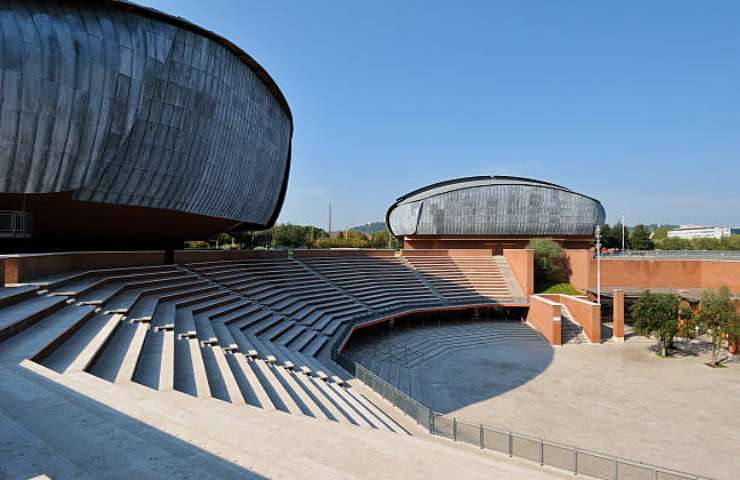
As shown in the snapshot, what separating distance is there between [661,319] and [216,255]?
82.4ft

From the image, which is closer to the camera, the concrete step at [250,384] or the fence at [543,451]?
the fence at [543,451]

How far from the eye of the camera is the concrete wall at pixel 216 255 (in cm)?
2078

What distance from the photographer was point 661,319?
22516 millimetres

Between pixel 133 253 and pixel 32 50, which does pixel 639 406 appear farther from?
pixel 32 50

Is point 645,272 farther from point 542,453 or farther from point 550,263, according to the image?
point 542,453

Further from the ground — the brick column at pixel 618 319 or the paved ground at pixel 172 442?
the paved ground at pixel 172 442

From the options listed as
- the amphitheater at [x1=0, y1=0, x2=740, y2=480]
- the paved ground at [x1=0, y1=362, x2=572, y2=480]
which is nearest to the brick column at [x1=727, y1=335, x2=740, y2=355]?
the amphitheater at [x1=0, y1=0, x2=740, y2=480]

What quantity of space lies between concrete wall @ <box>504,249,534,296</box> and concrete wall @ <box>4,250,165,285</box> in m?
26.1

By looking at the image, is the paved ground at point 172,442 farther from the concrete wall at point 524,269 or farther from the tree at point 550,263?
the tree at point 550,263

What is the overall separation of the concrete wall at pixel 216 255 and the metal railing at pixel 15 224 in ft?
19.1

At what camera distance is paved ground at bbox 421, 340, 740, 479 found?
11.8m

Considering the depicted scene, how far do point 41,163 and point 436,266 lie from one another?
2876 centimetres

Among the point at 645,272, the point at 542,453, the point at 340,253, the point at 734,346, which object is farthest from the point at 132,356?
the point at 645,272

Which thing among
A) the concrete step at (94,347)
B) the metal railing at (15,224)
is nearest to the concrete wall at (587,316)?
the concrete step at (94,347)
